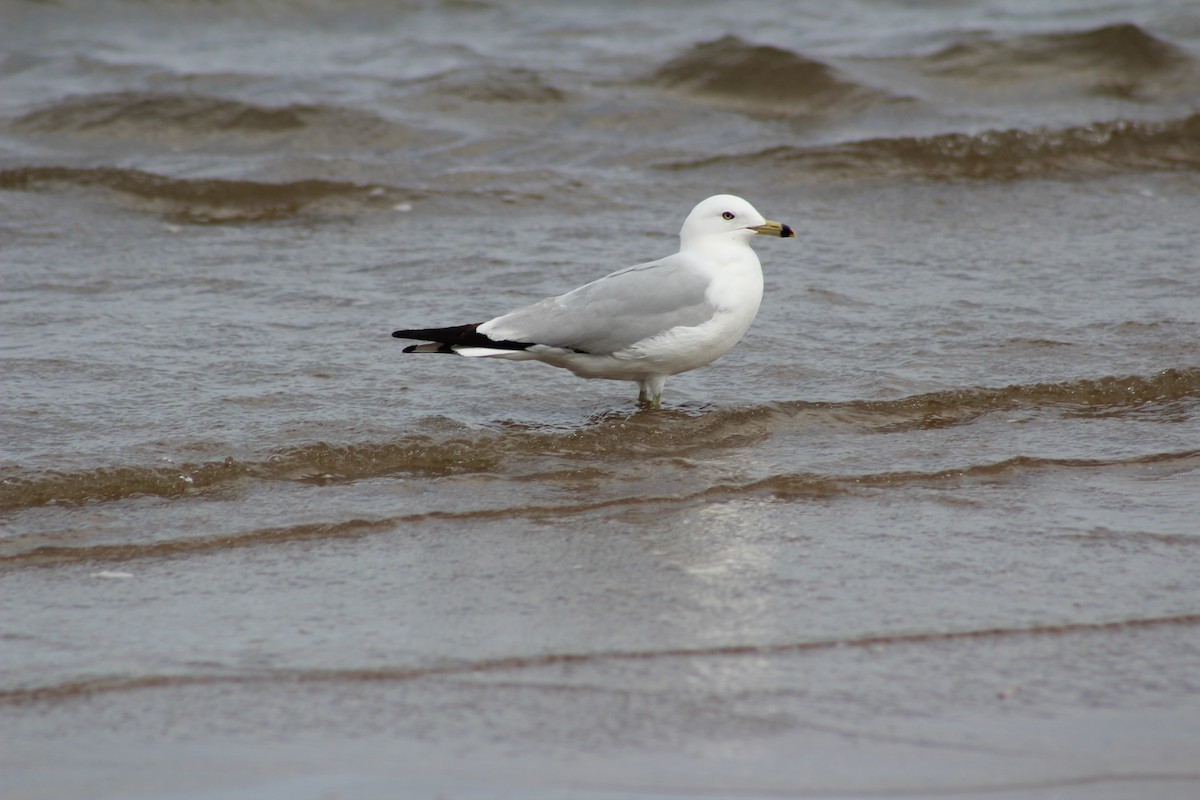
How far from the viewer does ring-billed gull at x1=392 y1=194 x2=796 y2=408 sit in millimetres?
5629

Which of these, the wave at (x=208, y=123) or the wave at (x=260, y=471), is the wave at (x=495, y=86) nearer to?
the wave at (x=208, y=123)

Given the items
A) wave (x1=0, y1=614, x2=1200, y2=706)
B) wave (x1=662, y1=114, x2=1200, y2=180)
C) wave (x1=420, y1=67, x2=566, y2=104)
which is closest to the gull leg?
wave (x1=0, y1=614, x2=1200, y2=706)

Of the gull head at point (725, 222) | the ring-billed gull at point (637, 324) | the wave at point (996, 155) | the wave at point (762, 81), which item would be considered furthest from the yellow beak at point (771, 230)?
the wave at point (762, 81)

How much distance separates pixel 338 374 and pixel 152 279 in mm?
2069

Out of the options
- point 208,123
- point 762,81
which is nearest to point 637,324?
point 208,123

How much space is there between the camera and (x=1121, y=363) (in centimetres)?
618

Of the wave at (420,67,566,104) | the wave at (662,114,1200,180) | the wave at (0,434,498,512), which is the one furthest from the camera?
the wave at (420,67,566,104)

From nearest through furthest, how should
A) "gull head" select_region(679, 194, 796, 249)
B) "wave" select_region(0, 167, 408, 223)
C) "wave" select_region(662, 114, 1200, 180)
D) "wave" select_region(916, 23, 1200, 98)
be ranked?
1. "gull head" select_region(679, 194, 796, 249)
2. "wave" select_region(0, 167, 408, 223)
3. "wave" select_region(662, 114, 1200, 180)
4. "wave" select_region(916, 23, 1200, 98)

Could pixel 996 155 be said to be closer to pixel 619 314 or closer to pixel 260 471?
pixel 619 314

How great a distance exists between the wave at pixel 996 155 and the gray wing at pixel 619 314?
4772 millimetres

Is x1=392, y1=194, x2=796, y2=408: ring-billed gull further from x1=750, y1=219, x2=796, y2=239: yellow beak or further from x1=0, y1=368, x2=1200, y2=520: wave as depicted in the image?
x1=0, y1=368, x2=1200, y2=520: wave

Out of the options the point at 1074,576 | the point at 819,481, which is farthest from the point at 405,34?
the point at 1074,576

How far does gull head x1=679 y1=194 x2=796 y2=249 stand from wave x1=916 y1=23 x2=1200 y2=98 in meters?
7.57

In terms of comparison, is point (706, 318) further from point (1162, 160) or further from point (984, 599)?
point (1162, 160)
